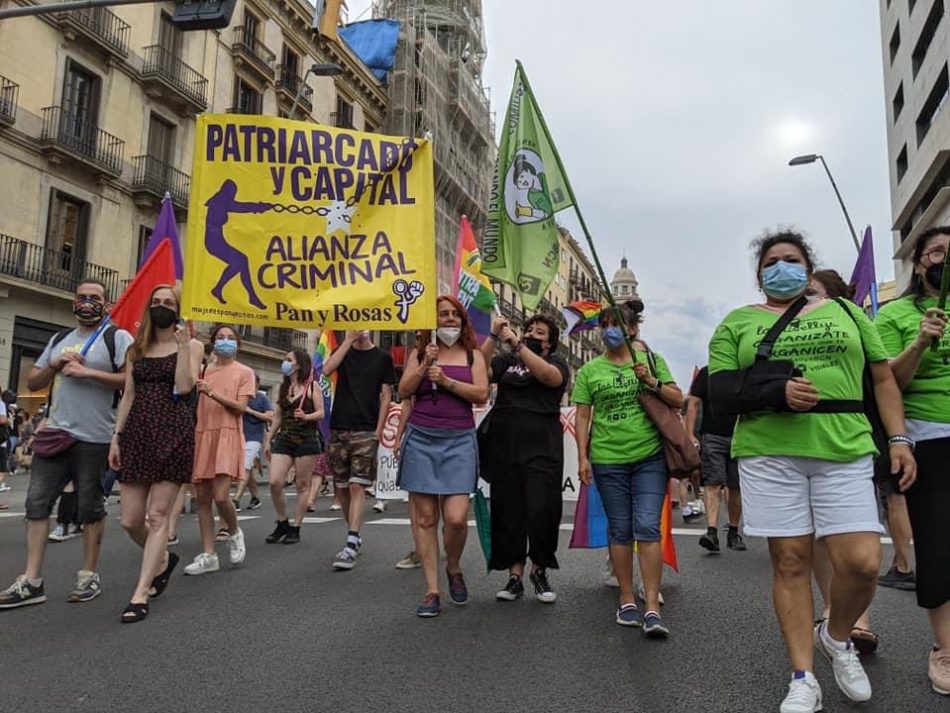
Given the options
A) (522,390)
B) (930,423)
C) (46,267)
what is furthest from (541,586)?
(46,267)

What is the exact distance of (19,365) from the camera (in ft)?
69.6

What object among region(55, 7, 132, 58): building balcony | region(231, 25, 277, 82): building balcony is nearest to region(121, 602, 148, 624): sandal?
region(55, 7, 132, 58): building balcony

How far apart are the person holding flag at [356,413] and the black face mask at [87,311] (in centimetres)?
189

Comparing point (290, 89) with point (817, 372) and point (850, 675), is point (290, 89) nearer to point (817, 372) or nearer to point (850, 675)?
point (817, 372)

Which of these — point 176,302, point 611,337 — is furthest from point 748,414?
point 176,302

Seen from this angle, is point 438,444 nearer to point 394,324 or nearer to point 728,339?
point 394,324

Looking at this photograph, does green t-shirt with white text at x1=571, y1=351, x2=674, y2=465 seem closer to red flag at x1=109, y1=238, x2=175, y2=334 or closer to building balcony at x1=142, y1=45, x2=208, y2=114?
red flag at x1=109, y1=238, x2=175, y2=334

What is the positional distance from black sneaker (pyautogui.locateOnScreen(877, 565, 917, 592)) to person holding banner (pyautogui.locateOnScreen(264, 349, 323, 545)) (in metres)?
4.77

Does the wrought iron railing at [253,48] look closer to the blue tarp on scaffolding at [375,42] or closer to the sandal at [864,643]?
the blue tarp on scaffolding at [375,42]

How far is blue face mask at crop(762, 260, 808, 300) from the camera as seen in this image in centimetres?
335

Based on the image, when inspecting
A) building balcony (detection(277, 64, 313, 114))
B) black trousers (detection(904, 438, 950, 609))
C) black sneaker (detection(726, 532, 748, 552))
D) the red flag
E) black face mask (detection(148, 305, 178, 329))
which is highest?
building balcony (detection(277, 64, 313, 114))

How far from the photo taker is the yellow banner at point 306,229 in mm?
5129

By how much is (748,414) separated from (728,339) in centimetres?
33

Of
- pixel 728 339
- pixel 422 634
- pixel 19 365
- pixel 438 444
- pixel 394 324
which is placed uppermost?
pixel 19 365
